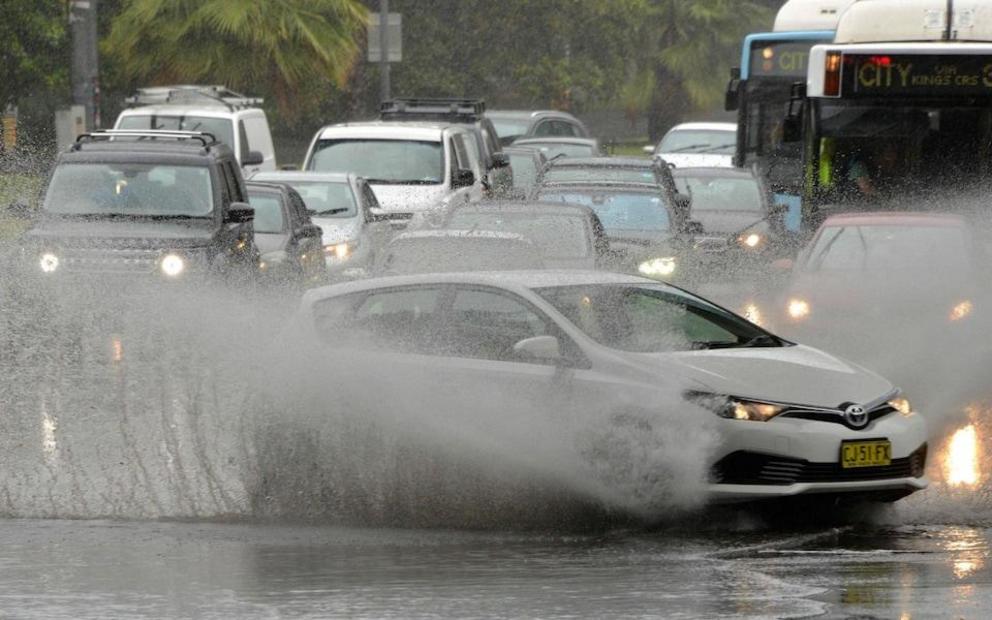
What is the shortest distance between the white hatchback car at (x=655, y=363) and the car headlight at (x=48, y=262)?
693 cm

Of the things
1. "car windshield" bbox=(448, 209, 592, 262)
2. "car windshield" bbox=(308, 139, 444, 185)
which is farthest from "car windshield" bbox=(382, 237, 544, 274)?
"car windshield" bbox=(308, 139, 444, 185)

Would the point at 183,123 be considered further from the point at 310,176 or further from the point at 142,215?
the point at 142,215

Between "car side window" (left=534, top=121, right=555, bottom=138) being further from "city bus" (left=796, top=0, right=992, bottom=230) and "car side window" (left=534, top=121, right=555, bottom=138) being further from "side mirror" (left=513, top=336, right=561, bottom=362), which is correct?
"side mirror" (left=513, top=336, right=561, bottom=362)

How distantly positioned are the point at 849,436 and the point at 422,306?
7.91ft

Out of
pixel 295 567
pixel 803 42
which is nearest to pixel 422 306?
pixel 295 567

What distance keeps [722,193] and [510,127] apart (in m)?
13.9

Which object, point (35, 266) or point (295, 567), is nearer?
point (295, 567)

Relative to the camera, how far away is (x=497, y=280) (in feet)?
34.9

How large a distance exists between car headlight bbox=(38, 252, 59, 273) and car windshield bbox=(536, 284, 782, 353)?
7957mm

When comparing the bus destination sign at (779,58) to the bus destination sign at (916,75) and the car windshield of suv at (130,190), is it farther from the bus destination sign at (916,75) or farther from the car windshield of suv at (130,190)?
the car windshield of suv at (130,190)

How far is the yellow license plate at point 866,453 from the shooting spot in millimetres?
9609

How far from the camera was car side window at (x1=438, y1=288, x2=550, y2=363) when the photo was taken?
10297 millimetres

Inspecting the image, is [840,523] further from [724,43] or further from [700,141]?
[724,43]

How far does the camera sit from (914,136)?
62.3 feet
